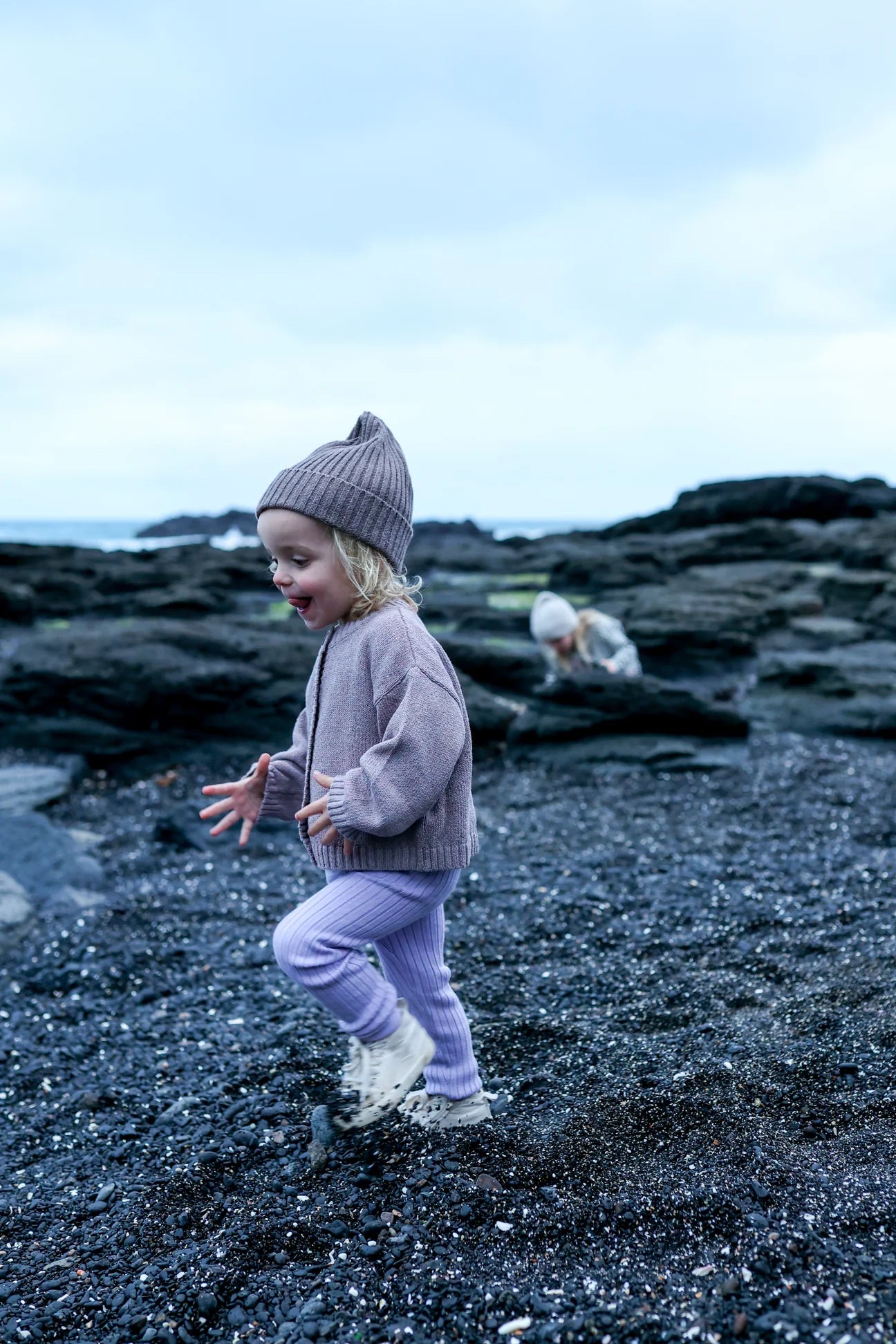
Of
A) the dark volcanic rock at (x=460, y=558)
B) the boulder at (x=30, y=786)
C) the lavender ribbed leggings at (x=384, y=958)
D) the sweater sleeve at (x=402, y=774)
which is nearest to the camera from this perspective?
the sweater sleeve at (x=402, y=774)

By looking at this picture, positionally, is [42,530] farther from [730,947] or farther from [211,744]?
[730,947]

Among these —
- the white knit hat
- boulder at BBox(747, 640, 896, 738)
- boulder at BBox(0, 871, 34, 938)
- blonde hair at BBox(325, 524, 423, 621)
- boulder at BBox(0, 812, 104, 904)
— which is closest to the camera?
blonde hair at BBox(325, 524, 423, 621)

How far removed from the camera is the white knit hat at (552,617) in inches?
358

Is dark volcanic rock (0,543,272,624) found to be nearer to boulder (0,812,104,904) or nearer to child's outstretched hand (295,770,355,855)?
boulder (0,812,104,904)

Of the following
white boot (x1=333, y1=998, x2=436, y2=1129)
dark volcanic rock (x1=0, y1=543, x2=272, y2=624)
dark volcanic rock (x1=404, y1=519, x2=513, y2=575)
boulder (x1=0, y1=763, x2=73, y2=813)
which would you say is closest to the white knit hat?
boulder (x1=0, y1=763, x2=73, y2=813)

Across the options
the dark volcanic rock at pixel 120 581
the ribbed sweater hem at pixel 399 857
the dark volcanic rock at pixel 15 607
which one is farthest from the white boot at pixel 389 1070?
the dark volcanic rock at pixel 15 607

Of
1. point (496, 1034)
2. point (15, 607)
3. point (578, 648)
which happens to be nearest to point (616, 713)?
point (578, 648)

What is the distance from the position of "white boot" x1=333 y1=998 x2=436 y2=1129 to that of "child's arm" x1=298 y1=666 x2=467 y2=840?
2.66 feet

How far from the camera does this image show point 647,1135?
303 centimetres

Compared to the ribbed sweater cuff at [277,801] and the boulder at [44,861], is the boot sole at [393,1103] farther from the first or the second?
the boulder at [44,861]

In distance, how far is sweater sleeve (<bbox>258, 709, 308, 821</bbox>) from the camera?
3297 millimetres

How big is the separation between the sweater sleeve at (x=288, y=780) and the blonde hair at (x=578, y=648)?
6.16 meters

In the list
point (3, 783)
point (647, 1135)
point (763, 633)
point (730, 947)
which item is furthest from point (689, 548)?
point (647, 1135)

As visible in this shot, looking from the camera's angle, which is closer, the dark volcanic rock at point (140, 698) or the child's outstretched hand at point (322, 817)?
the child's outstretched hand at point (322, 817)
